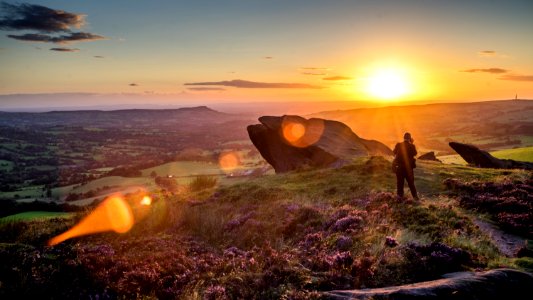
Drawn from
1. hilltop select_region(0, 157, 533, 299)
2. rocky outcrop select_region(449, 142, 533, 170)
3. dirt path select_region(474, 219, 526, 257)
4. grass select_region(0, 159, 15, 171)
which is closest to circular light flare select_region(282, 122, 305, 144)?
rocky outcrop select_region(449, 142, 533, 170)

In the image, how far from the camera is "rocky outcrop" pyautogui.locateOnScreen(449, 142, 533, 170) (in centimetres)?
3469

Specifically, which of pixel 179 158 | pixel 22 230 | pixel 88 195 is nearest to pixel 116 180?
pixel 88 195

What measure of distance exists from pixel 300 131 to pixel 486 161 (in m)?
19.3

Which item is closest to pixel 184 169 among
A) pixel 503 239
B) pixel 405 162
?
pixel 405 162

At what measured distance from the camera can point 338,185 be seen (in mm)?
22641

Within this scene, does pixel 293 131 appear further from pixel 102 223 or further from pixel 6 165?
pixel 6 165

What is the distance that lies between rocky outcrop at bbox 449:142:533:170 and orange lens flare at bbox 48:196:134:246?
33677mm

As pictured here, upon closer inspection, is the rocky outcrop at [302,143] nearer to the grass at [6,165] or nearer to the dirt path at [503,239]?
the dirt path at [503,239]

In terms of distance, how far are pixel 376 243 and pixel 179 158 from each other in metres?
147

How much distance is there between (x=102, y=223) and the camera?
55.7 feet

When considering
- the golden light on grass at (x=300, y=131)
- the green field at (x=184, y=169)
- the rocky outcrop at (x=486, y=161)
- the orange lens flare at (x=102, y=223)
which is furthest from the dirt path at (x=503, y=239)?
the green field at (x=184, y=169)

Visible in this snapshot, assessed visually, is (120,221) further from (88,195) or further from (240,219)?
(88,195)

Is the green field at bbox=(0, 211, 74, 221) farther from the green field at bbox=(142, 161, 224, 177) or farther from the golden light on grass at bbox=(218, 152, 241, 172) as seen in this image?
the golden light on grass at bbox=(218, 152, 241, 172)

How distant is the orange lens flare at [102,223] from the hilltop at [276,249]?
650mm
